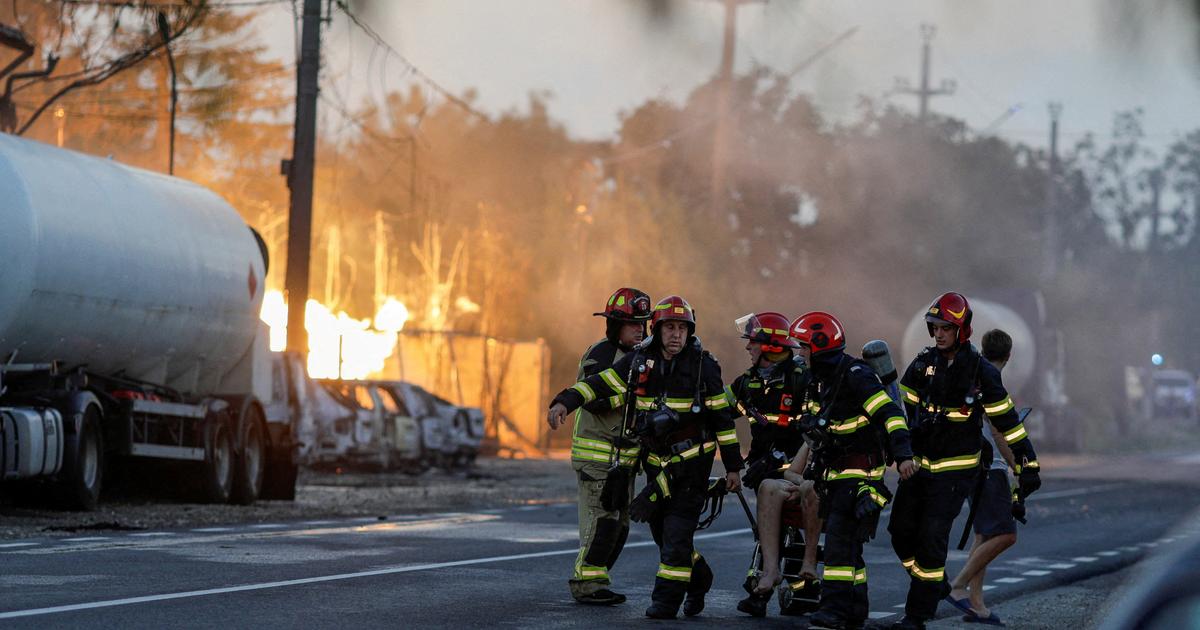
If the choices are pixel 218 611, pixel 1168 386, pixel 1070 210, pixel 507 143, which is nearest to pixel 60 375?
pixel 218 611

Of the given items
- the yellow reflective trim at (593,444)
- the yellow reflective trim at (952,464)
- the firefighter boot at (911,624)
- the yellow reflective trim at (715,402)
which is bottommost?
the firefighter boot at (911,624)

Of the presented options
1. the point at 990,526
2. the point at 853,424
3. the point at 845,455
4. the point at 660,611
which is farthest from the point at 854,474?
the point at 990,526

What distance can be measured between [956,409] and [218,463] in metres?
12.7

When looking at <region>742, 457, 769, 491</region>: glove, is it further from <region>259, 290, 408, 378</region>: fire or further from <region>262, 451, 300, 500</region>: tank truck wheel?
<region>259, 290, 408, 378</region>: fire

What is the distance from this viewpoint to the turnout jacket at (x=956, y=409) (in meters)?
10.6

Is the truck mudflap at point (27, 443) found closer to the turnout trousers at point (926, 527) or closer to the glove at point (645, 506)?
the glove at point (645, 506)

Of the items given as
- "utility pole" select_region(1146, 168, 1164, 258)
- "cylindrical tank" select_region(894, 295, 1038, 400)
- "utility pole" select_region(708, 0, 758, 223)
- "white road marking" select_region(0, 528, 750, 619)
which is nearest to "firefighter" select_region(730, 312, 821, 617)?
"white road marking" select_region(0, 528, 750, 619)

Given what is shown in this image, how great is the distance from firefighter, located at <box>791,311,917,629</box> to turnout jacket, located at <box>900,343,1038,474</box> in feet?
1.03

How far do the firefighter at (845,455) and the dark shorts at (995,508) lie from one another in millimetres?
1275

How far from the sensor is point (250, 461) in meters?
22.5

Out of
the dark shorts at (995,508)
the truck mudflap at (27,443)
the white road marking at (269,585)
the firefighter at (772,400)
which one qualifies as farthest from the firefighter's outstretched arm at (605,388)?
the truck mudflap at (27,443)

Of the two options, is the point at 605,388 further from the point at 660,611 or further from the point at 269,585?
the point at 269,585

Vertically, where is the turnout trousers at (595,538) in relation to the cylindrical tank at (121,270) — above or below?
below

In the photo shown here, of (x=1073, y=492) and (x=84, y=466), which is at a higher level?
(x=84, y=466)
